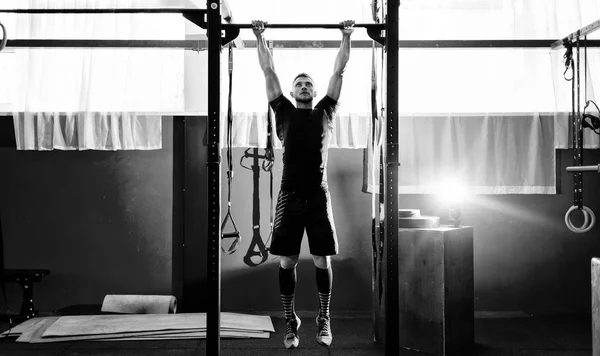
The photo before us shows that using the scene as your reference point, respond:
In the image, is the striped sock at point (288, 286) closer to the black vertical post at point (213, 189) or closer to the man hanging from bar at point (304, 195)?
the man hanging from bar at point (304, 195)

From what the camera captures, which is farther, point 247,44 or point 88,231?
point 88,231

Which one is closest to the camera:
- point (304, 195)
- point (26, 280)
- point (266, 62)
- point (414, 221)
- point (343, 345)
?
point (266, 62)

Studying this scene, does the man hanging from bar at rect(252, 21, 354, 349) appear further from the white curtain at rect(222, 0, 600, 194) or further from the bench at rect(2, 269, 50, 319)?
the bench at rect(2, 269, 50, 319)

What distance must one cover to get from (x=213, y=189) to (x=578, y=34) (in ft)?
10.7

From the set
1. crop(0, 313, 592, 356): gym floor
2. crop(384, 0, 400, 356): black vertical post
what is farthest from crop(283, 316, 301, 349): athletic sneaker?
crop(384, 0, 400, 356): black vertical post

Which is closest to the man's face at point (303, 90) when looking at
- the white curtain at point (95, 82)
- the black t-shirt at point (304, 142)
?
the black t-shirt at point (304, 142)

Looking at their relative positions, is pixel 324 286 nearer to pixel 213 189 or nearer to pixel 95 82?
pixel 213 189

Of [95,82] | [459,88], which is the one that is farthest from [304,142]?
[95,82]

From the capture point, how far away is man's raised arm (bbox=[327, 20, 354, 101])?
3.01m

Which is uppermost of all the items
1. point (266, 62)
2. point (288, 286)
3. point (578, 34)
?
point (578, 34)

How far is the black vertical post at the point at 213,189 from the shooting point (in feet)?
9.04

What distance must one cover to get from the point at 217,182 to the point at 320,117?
1.08 meters

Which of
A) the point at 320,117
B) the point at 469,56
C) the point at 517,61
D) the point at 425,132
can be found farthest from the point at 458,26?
the point at 320,117

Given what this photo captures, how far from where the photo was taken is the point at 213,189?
275 cm
